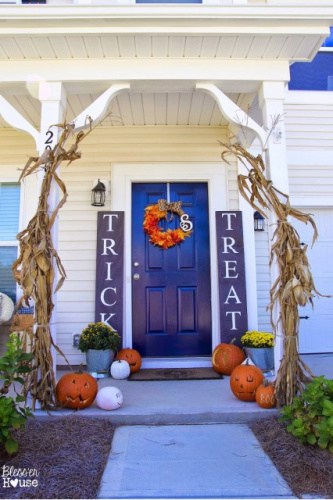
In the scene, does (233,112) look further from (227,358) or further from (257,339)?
(227,358)

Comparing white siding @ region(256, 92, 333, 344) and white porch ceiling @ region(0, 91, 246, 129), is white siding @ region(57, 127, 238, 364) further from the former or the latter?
white siding @ region(256, 92, 333, 344)

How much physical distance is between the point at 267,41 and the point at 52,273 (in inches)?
89.7

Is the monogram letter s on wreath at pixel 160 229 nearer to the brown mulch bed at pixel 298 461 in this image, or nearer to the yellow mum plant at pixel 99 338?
the yellow mum plant at pixel 99 338

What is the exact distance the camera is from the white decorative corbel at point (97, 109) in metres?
2.82

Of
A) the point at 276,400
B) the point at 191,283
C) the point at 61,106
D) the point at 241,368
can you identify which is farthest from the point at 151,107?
the point at 276,400

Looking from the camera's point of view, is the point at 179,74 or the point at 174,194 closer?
the point at 179,74

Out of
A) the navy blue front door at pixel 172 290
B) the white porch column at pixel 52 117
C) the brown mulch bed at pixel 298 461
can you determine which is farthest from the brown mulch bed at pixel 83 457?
the navy blue front door at pixel 172 290

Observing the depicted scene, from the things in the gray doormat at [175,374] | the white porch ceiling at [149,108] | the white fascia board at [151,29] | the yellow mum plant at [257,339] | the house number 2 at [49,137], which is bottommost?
the gray doormat at [175,374]

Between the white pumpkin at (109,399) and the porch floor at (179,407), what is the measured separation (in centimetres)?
4

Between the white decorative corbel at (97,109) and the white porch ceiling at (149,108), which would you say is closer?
the white decorative corbel at (97,109)

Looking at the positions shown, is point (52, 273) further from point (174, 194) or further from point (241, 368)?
point (174, 194)

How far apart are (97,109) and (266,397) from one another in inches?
93.5

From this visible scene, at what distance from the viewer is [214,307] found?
12.6 ft

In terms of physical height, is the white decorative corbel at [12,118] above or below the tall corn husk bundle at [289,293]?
above
